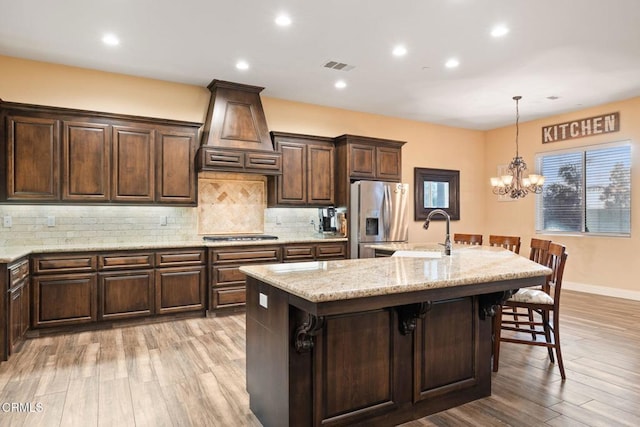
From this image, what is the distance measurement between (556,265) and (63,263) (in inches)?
181

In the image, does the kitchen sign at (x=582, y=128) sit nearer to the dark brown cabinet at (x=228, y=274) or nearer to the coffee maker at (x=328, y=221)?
the coffee maker at (x=328, y=221)

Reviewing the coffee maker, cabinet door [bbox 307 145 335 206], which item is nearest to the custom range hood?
cabinet door [bbox 307 145 335 206]

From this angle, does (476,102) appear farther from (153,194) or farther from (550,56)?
(153,194)

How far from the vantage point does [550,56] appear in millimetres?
4215

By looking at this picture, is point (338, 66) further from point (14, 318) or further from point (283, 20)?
point (14, 318)

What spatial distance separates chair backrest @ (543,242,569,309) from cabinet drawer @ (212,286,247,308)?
3.31 metres

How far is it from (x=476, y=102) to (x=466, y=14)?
2797mm

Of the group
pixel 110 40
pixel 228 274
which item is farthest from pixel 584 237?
pixel 110 40

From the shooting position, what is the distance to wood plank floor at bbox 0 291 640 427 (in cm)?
240

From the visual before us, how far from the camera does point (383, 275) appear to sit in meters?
2.19

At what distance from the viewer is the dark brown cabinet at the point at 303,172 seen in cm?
548

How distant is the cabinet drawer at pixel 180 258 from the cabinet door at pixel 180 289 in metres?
0.06

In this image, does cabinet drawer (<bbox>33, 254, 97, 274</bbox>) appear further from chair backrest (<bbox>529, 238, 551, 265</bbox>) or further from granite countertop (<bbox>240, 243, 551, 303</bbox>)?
chair backrest (<bbox>529, 238, 551, 265</bbox>)

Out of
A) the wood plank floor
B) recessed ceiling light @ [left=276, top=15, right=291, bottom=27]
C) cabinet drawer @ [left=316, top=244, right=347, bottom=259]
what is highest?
recessed ceiling light @ [left=276, top=15, right=291, bottom=27]
